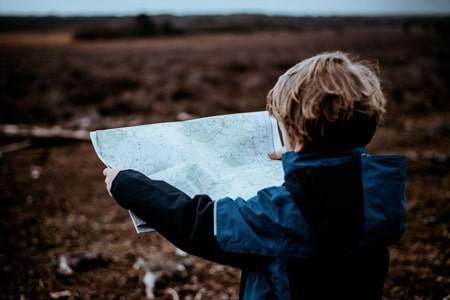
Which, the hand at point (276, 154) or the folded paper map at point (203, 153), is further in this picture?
the hand at point (276, 154)

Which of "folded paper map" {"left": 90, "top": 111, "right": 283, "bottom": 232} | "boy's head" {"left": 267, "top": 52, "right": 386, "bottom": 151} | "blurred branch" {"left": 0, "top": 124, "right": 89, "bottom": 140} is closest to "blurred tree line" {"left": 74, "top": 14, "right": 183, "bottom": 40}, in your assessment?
"blurred branch" {"left": 0, "top": 124, "right": 89, "bottom": 140}

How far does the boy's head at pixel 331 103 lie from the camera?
1025 millimetres

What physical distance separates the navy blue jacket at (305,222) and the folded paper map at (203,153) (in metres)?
0.17

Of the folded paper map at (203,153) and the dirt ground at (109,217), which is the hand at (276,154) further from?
the dirt ground at (109,217)

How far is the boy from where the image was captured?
1.02 meters

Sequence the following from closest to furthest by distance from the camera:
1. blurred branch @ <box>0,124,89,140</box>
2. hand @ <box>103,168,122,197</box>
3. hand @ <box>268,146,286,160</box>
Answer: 1. hand @ <box>103,168,122,197</box>
2. hand @ <box>268,146,286,160</box>
3. blurred branch @ <box>0,124,89,140</box>

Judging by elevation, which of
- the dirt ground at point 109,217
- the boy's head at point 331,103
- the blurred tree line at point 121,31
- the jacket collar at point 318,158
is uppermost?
the blurred tree line at point 121,31

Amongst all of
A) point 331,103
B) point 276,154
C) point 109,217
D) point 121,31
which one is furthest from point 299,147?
point 121,31

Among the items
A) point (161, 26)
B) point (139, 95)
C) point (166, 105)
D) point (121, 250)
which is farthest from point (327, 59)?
point (161, 26)

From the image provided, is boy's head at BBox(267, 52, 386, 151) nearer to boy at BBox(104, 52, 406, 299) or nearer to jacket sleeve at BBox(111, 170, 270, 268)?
boy at BBox(104, 52, 406, 299)

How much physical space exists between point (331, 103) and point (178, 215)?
583mm

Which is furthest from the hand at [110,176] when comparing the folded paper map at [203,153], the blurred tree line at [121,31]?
the blurred tree line at [121,31]

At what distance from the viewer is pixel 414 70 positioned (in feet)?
52.2

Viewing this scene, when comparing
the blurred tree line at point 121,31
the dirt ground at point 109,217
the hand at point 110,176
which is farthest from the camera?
the blurred tree line at point 121,31
